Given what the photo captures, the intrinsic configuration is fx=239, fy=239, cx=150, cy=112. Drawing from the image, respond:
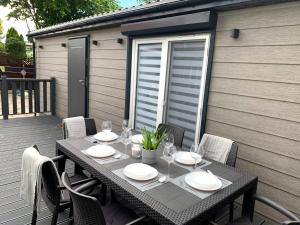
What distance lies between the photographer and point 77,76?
17.9 feet

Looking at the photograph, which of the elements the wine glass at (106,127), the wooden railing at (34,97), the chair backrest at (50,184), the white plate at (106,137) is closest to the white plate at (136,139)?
the white plate at (106,137)

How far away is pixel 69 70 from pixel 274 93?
184 inches

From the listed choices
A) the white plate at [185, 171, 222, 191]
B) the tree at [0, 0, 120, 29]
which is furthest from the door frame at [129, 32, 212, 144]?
the tree at [0, 0, 120, 29]

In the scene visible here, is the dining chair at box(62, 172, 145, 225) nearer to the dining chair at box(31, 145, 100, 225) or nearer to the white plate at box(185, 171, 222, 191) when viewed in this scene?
the dining chair at box(31, 145, 100, 225)

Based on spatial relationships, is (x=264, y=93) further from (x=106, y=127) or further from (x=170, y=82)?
(x=106, y=127)

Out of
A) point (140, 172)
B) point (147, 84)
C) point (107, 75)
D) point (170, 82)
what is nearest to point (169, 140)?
point (140, 172)

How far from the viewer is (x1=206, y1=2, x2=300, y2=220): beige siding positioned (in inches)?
88.5

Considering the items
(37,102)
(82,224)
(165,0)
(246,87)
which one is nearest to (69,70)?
(37,102)

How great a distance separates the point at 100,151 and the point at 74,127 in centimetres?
95

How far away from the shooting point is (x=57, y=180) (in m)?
1.74

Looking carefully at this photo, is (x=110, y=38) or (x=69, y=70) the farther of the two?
(x=69, y=70)

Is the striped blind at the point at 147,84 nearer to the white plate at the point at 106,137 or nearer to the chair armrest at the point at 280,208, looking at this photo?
the white plate at the point at 106,137

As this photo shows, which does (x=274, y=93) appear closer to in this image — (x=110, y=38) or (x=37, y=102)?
(x=110, y=38)

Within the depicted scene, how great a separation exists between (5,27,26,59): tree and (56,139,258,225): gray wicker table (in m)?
11.9
